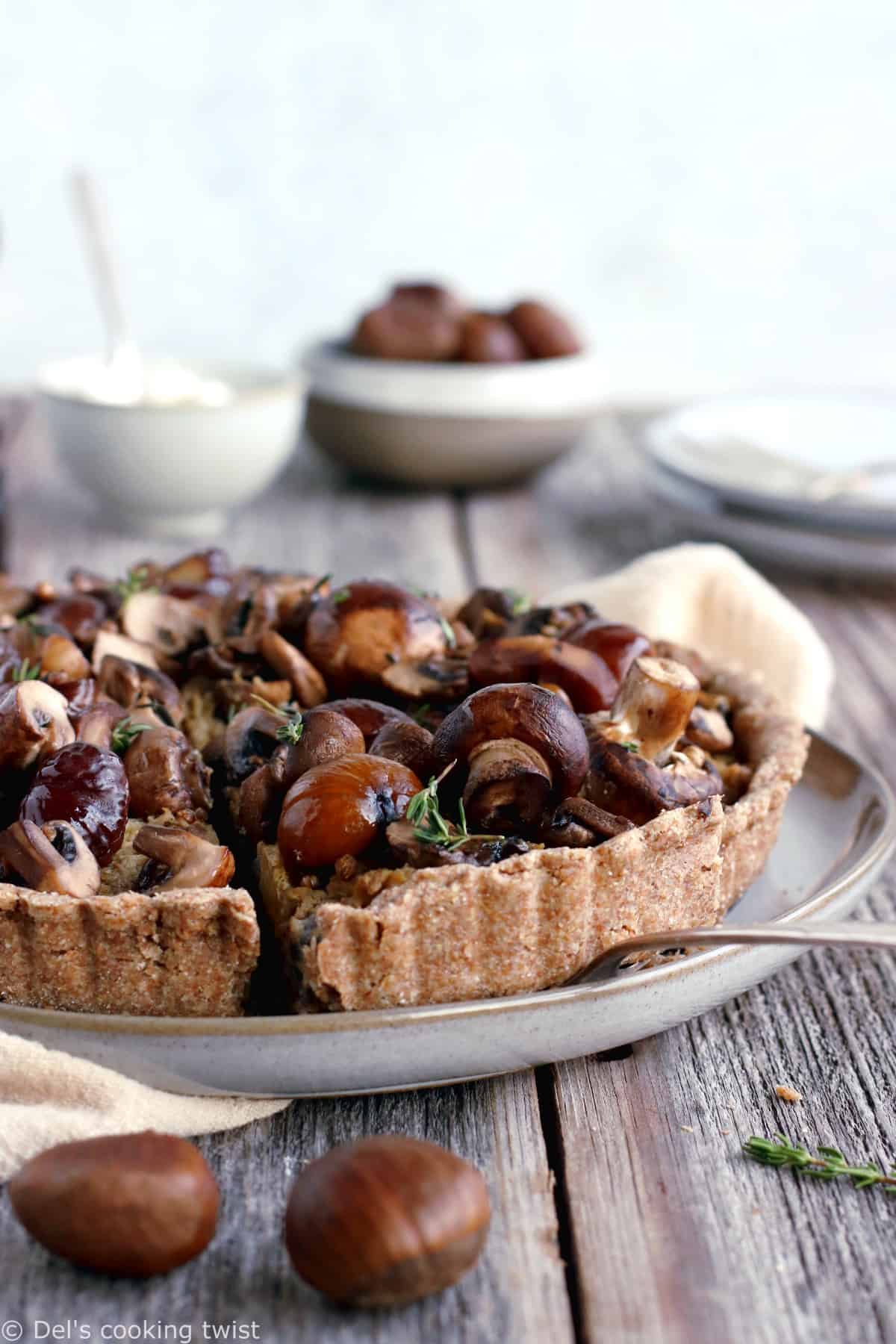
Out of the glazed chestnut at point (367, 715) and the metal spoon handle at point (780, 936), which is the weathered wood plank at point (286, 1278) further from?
the glazed chestnut at point (367, 715)

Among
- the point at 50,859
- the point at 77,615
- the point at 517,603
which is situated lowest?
the point at 517,603

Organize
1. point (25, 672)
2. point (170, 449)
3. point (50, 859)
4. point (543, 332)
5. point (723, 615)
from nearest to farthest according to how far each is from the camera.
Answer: point (50, 859), point (25, 672), point (723, 615), point (170, 449), point (543, 332)

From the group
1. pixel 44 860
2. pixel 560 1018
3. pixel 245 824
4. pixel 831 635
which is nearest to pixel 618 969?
pixel 560 1018

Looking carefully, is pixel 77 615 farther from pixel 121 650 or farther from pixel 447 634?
pixel 447 634

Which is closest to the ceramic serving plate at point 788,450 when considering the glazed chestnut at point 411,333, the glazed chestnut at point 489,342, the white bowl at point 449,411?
the white bowl at point 449,411

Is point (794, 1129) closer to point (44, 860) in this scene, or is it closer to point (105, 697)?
point (44, 860)


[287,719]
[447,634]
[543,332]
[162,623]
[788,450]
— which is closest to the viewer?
[287,719]

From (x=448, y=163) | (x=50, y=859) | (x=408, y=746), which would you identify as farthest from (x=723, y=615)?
(x=448, y=163)
